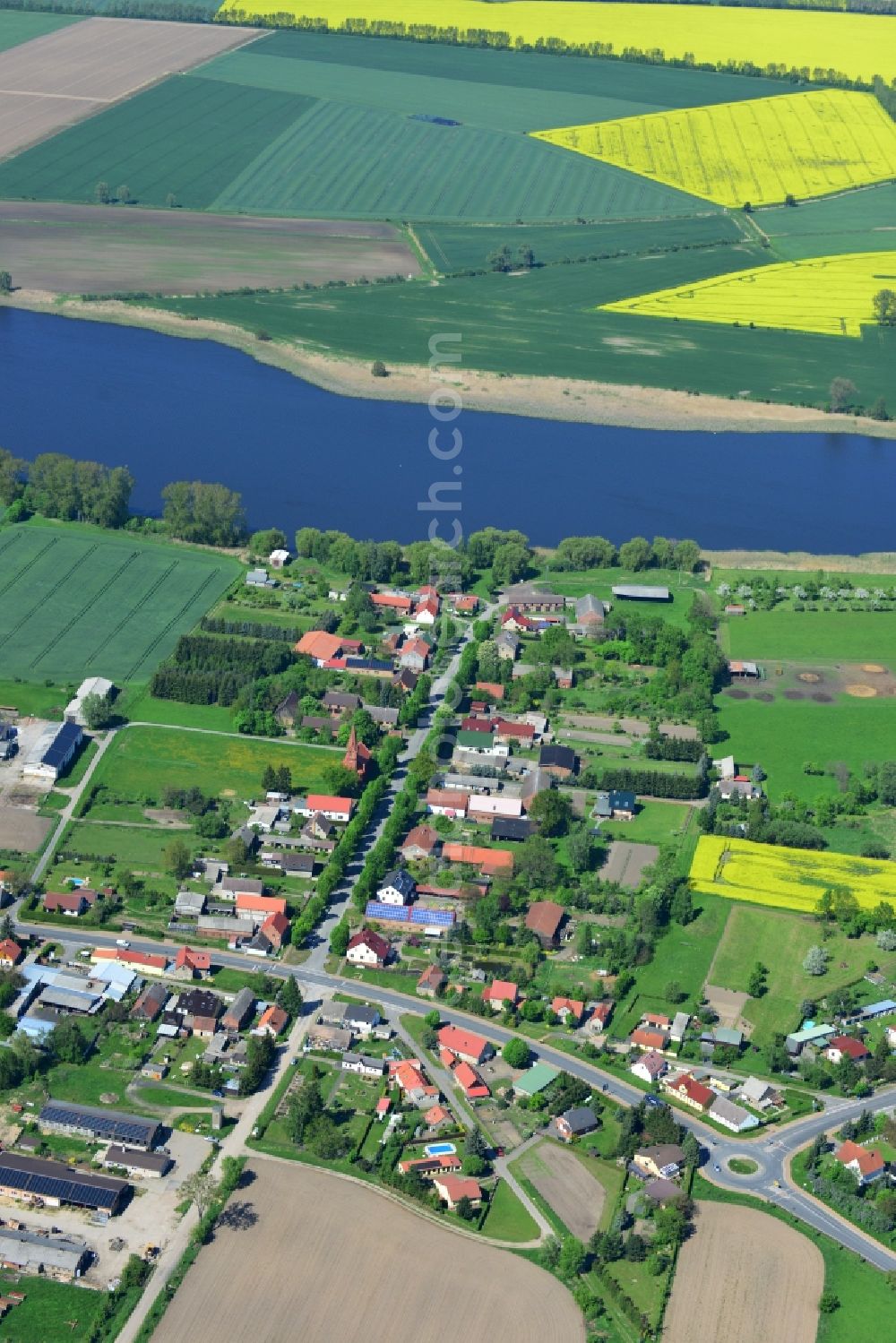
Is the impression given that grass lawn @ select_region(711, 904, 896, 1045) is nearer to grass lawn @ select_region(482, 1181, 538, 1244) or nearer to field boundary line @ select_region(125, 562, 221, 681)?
grass lawn @ select_region(482, 1181, 538, 1244)

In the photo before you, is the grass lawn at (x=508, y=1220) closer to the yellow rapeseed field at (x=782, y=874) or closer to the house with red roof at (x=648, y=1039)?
the house with red roof at (x=648, y=1039)

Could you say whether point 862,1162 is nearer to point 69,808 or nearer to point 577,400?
point 69,808

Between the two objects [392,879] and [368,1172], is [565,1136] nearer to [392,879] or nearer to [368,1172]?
[368,1172]

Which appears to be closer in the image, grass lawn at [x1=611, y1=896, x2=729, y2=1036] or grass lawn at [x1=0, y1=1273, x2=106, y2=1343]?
grass lawn at [x1=0, y1=1273, x2=106, y2=1343]

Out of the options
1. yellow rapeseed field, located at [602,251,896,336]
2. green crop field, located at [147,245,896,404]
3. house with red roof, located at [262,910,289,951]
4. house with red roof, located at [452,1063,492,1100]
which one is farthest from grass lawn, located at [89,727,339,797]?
yellow rapeseed field, located at [602,251,896,336]

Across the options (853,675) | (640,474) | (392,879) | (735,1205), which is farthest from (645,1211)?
(640,474)

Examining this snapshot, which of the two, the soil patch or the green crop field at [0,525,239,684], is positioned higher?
the soil patch

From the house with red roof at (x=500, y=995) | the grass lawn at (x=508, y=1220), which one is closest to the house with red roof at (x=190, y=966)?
the house with red roof at (x=500, y=995)

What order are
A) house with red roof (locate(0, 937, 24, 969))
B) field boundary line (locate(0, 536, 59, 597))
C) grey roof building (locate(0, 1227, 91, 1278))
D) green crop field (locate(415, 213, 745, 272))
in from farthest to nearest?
green crop field (locate(415, 213, 745, 272))
field boundary line (locate(0, 536, 59, 597))
house with red roof (locate(0, 937, 24, 969))
grey roof building (locate(0, 1227, 91, 1278))
